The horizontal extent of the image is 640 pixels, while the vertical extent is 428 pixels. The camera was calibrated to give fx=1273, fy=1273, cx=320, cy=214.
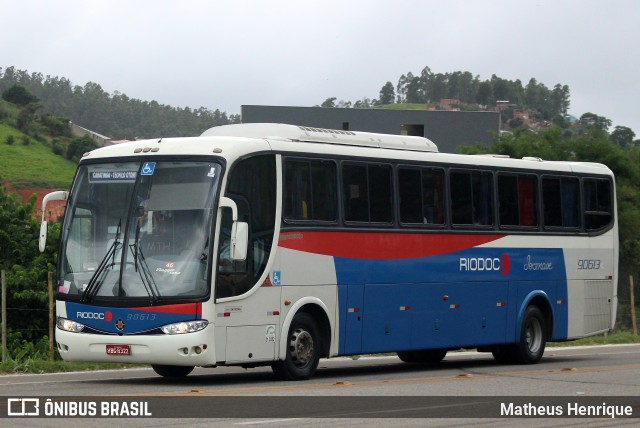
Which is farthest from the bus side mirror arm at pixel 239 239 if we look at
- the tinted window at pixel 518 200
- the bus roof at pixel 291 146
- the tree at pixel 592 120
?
the tree at pixel 592 120

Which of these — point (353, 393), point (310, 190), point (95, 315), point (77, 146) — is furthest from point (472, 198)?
point (77, 146)

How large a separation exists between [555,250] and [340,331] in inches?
255

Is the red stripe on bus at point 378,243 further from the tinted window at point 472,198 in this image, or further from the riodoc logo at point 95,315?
the riodoc logo at point 95,315

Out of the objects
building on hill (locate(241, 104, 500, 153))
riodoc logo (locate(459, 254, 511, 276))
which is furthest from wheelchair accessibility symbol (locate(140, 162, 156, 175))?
building on hill (locate(241, 104, 500, 153))

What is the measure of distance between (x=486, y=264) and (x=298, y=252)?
5140mm

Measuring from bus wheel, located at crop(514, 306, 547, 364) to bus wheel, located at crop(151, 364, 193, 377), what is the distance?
699 cm

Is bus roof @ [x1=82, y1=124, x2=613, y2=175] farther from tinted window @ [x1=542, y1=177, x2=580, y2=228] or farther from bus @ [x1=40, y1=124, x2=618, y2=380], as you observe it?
tinted window @ [x1=542, y1=177, x2=580, y2=228]

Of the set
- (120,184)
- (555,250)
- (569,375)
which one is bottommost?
(569,375)

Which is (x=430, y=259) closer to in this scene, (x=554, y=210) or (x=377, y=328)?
(x=377, y=328)

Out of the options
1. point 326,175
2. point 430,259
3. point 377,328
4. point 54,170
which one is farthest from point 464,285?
point 54,170

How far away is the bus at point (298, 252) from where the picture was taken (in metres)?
16.8

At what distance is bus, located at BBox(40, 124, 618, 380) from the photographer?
1678 centimetres

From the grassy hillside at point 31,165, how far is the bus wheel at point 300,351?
78.9 m

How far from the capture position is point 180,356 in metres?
16.5
